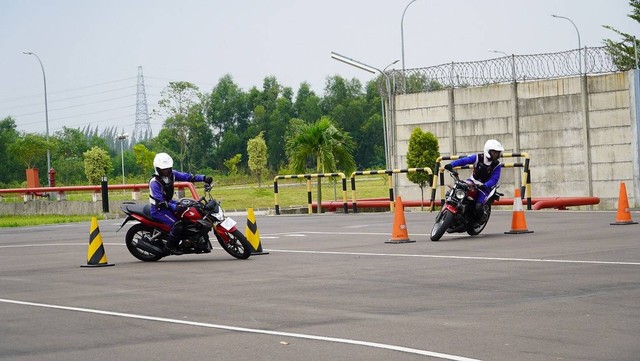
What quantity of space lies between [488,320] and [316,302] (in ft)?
7.21

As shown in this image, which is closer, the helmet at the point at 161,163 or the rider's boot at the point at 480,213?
the helmet at the point at 161,163

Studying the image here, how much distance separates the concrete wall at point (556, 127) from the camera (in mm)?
33688

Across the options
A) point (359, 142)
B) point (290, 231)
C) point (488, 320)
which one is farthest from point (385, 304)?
point (359, 142)

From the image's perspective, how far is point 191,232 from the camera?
17.4m

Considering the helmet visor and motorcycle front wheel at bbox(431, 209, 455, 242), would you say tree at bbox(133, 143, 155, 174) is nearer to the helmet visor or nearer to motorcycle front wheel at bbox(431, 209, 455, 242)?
motorcycle front wheel at bbox(431, 209, 455, 242)

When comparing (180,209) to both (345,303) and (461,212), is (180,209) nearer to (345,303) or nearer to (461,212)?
(461,212)

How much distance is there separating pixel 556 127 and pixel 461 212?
651 inches

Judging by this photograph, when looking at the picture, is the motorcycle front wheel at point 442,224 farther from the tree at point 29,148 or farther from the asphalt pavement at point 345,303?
the tree at point 29,148

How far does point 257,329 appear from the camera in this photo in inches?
373

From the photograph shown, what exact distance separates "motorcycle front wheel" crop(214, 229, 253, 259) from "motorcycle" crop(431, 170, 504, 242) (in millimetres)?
3715

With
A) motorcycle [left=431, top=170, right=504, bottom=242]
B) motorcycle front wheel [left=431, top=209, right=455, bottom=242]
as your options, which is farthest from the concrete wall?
motorcycle front wheel [left=431, top=209, right=455, bottom=242]

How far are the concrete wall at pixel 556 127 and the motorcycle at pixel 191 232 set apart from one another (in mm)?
18809

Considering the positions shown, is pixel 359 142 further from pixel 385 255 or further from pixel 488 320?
pixel 488 320

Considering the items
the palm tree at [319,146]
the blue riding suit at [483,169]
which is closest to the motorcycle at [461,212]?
the blue riding suit at [483,169]
